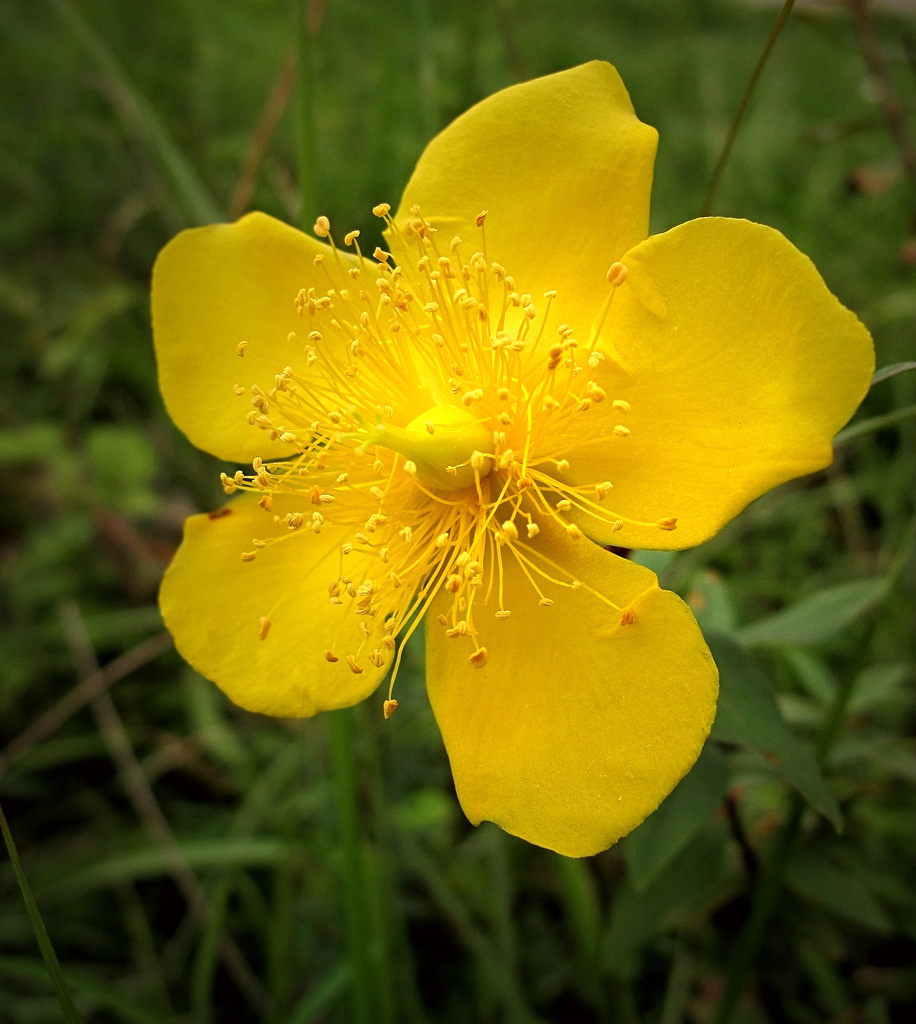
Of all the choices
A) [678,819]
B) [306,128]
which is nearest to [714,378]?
[678,819]

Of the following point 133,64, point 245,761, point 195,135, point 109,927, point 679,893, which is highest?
point 133,64

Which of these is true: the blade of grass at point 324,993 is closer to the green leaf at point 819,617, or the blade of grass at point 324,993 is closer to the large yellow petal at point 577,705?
the large yellow petal at point 577,705

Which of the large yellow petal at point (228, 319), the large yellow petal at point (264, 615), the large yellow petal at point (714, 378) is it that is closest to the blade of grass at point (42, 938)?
the large yellow petal at point (264, 615)

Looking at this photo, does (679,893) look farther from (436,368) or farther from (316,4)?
(316,4)

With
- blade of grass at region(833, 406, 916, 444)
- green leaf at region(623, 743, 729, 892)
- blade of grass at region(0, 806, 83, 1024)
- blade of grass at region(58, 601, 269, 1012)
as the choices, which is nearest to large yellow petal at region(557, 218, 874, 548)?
blade of grass at region(833, 406, 916, 444)

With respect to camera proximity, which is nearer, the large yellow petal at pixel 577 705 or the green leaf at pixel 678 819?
the large yellow petal at pixel 577 705

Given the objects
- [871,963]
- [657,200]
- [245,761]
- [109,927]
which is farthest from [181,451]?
[871,963]

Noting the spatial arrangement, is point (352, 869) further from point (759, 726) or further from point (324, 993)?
point (759, 726)
